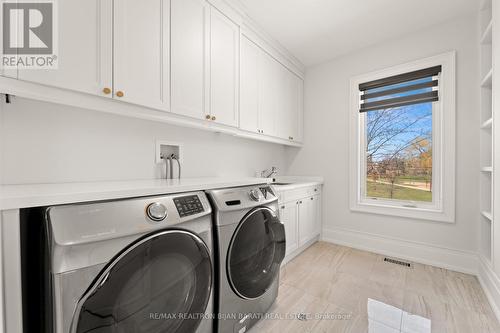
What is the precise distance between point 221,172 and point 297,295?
4.48 feet

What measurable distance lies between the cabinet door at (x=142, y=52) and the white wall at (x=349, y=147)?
7.62ft

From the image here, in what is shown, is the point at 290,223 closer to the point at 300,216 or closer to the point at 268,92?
the point at 300,216

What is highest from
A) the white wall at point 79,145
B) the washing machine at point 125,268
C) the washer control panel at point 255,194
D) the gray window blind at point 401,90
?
the gray window blind at point 401,90

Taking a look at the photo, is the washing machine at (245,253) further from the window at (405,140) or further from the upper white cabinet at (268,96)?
the window at (405,140)

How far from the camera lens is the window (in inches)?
90.7

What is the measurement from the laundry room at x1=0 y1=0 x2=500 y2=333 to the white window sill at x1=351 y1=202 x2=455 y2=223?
24 millimetres

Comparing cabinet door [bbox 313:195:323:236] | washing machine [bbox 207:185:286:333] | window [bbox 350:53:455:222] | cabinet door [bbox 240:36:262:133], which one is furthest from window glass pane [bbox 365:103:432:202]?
washing machine [bbox 207:185:286:333]

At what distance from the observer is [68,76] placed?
1.05m

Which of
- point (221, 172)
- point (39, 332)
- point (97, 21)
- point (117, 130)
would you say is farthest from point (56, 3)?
point (221, 172)

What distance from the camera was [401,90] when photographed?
102 inches

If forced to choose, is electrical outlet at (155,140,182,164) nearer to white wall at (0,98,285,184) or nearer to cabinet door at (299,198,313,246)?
white wall at (0,98,285,184)

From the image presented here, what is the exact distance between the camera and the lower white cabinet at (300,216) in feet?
7.53

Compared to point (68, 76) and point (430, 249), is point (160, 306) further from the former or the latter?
point (430, 249)

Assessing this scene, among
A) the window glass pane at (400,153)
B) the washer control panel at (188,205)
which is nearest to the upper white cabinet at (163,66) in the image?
the washer control panel at (188,205)
